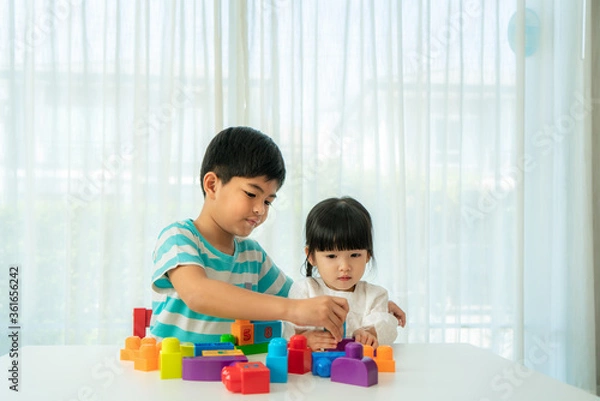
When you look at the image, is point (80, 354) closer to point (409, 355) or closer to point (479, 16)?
point (409, 355)

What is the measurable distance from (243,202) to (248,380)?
1.73 feet

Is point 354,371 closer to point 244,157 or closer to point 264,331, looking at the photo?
point 264,331

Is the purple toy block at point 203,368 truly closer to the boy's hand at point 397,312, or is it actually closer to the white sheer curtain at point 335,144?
the boy's hand at point 397,312

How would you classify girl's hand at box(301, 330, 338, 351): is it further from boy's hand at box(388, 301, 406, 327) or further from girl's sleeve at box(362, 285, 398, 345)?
boy's hand at box(388, 301, 406, 327)

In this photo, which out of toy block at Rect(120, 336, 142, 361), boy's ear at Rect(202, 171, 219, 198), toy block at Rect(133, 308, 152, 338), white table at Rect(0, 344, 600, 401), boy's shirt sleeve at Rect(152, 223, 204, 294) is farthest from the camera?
boy's ear at Rect(202, 171, 219, 198)

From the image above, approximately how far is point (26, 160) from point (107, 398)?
1.81 meters

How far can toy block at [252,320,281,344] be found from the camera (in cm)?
110

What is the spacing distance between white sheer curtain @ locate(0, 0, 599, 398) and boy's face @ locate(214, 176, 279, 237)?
42.5 inches

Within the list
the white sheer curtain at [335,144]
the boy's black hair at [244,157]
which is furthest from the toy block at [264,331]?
the white sheer curtain at [335,144]

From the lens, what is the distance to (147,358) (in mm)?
932

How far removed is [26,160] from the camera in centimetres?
235

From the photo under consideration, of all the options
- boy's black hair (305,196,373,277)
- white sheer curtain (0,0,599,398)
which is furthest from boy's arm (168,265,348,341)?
white sheer curtain (0,0,599,398)

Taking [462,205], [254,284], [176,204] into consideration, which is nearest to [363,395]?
[254,284]

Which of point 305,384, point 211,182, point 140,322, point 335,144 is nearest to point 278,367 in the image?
point 305,384
